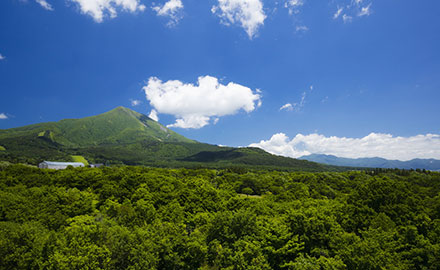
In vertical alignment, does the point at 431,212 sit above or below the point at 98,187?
above

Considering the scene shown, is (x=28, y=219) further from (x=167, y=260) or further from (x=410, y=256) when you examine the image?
(x=410, y=256)

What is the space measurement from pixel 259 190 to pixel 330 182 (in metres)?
32.4

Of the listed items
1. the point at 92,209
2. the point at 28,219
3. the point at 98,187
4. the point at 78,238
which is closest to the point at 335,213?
the point at 78,238

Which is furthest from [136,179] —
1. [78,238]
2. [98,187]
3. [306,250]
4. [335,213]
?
[335,213]

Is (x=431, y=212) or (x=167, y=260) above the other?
(x=431, y=212)

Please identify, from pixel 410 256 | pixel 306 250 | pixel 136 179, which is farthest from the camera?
pixel 136 179

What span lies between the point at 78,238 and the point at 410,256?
3498cm

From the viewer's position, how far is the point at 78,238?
64.8 feet

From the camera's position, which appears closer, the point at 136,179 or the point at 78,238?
the point at 78,238

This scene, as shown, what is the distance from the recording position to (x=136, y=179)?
50812 millimetres

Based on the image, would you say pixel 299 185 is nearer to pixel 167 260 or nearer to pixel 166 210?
pixel 166 210

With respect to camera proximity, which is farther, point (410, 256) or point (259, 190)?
point (259, 190)

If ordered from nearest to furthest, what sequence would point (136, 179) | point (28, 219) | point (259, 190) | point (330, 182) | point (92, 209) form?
point (28, 219) → point (92, 209) → point (136, 179) → point (259, 190) → point (330, 182)

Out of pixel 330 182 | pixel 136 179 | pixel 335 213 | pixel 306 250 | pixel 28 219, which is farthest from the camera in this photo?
pixel 330 182
